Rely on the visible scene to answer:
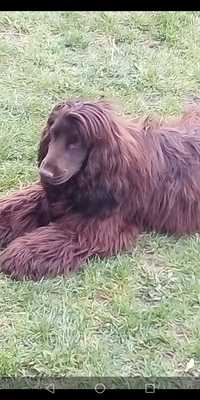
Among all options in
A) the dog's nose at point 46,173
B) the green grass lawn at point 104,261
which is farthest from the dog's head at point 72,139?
the green grass lawn at point 104,261

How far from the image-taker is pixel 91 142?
4289 mm

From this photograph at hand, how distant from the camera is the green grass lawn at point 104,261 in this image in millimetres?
3904

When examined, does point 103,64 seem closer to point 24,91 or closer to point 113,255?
point 24,91

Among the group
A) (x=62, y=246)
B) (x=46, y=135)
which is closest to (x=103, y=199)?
(x=62, y=246)

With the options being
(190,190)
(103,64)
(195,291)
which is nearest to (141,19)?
(103,64)

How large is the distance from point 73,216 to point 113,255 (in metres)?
0.27

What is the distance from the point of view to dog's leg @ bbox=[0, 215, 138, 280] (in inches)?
169

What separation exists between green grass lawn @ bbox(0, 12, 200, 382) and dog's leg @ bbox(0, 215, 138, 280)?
0.17 feet

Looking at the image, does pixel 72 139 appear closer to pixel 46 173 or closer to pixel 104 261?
pixel 46 173

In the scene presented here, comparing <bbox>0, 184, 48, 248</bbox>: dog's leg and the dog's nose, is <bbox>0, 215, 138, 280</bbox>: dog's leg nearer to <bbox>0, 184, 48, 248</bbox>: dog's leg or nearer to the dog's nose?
<bbox>0, 184, 48, 248</bbox>: dog's leg

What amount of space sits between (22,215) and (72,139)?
0.54 m

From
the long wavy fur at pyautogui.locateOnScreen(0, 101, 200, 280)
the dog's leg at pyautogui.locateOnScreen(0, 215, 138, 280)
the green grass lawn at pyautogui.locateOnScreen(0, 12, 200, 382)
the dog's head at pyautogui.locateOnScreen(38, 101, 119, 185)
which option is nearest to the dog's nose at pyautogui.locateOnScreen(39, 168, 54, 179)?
the dog's head at pyautogui.locateOnScreen(38, 101, 119, 185)

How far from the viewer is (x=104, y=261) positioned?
4.43m

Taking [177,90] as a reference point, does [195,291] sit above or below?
below
